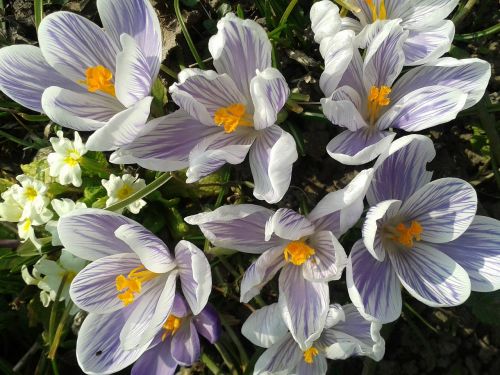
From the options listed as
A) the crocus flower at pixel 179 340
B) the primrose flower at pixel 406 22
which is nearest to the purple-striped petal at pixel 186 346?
the crocus flower at pixel 179 340

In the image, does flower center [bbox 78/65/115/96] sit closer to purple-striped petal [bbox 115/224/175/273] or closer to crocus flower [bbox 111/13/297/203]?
crocus flower [bbox 111/13/297/203]

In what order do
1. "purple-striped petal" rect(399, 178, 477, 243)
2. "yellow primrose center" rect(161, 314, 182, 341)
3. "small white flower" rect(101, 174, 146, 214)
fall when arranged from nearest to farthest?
1. "purple-striped petal" rect(399, 178, 477, 243)
2. "yellow primrose center" rect(161, 314, 182, 341)
3. "small white flower" rect(101, 174, 146, 214)

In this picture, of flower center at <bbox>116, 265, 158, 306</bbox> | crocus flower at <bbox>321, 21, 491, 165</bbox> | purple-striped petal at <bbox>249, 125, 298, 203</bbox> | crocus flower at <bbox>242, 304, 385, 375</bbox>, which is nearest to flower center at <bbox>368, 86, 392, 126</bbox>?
crocus flower at <bbox>321, 21, 491, 165</bbox>

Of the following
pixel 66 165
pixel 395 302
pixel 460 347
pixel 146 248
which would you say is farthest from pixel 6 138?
pixel 460 347

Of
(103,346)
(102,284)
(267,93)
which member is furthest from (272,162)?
(103,346)

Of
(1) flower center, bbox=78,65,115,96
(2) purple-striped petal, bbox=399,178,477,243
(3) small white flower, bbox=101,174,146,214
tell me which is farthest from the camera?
(3) small white flower, bbox=101,174,146,214

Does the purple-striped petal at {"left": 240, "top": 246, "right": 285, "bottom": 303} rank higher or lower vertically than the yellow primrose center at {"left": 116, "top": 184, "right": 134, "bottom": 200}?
lower

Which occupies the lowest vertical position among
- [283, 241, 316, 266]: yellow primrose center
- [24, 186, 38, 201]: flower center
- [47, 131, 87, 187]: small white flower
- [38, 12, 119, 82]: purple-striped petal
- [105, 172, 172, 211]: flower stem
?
[283, 241, 316, 266]: yellow primrose center

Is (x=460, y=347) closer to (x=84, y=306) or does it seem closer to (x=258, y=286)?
(x=258, y=286)

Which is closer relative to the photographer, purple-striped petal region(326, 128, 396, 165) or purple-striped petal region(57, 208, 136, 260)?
purple-striped petal region(326, 128, 396, 165)
